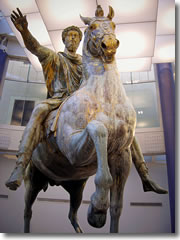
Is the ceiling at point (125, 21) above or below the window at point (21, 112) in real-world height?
above

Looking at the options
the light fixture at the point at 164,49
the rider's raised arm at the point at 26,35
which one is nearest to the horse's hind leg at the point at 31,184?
the rider's raised arm at the point at 26,35

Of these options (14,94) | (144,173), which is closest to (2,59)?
(14,94)

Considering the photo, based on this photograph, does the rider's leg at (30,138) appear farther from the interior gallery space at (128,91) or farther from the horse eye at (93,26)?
the interior gallery space at (128,91)

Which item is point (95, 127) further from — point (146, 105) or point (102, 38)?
point (146, 105)

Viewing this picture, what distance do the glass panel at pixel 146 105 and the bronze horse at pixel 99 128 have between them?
291 cm

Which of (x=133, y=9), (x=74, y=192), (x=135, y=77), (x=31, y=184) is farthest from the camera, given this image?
(x=135, y=77)

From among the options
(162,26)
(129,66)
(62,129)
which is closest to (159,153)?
Result: (129,66)

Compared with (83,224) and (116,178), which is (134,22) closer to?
(116,178)

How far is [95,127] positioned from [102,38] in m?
0.65

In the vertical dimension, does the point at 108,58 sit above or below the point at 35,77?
below

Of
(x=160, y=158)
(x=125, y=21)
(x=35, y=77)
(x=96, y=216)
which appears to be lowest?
(x=96, y=216)

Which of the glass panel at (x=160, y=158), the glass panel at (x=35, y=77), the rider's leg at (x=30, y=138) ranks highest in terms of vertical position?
the glass panel at (x=35, y=77)

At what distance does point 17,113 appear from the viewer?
4.76 m

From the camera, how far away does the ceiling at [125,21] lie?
11.0ft
